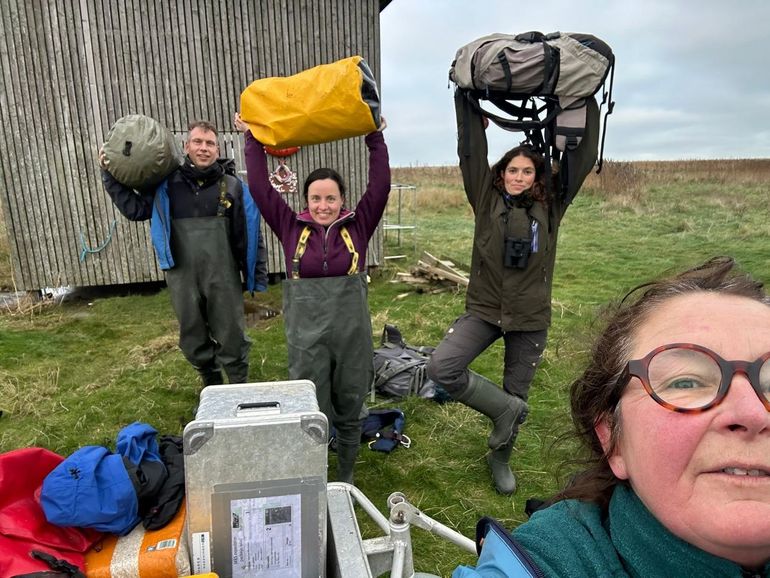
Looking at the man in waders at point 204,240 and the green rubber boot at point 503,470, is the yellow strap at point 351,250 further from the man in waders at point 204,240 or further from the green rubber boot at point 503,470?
the green rubber boot at point 503,470

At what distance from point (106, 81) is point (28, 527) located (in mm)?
7618

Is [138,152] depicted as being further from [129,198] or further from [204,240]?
[204,240]

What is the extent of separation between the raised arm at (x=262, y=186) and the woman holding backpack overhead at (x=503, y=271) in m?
1.26

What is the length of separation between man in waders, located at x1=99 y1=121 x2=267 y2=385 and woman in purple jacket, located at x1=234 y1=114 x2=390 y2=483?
109 cm

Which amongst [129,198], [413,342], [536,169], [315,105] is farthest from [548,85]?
[413,342]

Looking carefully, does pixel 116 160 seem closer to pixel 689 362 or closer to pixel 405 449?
pixel 405 449

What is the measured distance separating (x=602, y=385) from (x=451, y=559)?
7.04ft

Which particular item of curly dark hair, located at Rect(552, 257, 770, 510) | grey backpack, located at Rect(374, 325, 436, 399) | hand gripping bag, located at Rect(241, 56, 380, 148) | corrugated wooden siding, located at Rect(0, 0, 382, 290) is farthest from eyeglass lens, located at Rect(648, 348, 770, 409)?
corrugated wooden siding, located at Rect(0, 0, 382, 290)

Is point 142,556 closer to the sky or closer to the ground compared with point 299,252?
closer to the ground

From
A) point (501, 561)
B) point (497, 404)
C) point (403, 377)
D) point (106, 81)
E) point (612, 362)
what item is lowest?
point (403, 377)

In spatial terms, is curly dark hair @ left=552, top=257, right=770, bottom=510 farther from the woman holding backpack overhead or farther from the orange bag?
the woman holding backpack overhead

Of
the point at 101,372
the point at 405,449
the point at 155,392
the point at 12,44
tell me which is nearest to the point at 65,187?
the point at 12,44

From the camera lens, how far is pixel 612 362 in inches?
51.3

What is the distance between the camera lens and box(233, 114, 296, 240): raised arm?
3195 millimetres
